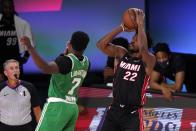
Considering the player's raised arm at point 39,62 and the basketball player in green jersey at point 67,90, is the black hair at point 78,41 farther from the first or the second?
the player's raised arm at point 39,62

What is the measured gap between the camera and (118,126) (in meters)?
6.19

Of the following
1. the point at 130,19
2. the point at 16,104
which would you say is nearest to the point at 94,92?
the point at 16,104

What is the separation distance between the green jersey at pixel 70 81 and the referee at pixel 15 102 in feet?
2.75

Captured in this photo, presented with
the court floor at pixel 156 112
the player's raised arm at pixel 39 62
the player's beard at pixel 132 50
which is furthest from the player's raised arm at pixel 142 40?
the court floor at pixel 156 112

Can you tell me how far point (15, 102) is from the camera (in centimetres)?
717

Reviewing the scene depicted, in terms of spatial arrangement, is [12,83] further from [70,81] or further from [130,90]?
[130,90]

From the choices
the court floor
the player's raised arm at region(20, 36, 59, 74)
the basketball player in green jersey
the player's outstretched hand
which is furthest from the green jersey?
the court floor

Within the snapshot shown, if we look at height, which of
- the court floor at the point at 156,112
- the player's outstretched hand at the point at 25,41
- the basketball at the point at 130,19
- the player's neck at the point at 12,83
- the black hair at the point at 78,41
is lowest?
the court floor at the point at 156,112

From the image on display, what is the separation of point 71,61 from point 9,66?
52.5 inches

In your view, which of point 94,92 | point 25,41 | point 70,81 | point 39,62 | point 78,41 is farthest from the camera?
point 94,92

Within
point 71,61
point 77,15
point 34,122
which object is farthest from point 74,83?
point 77,15

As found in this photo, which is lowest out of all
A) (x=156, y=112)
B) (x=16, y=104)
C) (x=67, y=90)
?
(x=156, y=112)

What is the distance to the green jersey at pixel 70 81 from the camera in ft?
20.7

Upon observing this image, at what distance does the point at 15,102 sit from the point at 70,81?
1.03 m
